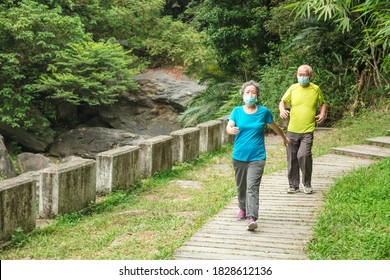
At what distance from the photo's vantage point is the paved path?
4.68 meters

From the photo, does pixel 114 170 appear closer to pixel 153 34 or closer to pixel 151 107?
pixel 151 107

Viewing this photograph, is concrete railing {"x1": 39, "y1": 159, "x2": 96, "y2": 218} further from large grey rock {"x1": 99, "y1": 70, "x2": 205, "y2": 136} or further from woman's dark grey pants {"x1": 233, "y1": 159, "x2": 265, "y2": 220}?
large grey rock {"x1": 99, "y1": 70, "x2": 205, "y2": 136}

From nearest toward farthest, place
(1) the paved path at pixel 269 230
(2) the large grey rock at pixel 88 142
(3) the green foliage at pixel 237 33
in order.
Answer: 1. (1) the paved path at pixel 269 230
2. (3) the green foliage at pixel 237 33
3. (2) the large grey rock at pixel 88 142

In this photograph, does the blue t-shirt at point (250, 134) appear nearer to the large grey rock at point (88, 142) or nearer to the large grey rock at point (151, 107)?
the large grey rock at point (88, 142)

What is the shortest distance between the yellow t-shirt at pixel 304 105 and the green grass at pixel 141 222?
1.04 metres

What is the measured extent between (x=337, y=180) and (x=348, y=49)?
8057 millimetres

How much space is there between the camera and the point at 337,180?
715 centimetres

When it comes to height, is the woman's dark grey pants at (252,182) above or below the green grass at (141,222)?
above

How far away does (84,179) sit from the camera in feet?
22.4

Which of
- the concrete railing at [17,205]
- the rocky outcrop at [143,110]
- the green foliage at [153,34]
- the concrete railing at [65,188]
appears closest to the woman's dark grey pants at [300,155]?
the concrete railing at [65,188]

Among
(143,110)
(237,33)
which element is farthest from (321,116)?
(143,110)

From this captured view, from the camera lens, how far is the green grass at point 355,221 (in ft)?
14.6

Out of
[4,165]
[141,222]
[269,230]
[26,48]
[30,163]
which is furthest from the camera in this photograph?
[26,48]

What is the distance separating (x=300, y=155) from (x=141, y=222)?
82.4 inches
